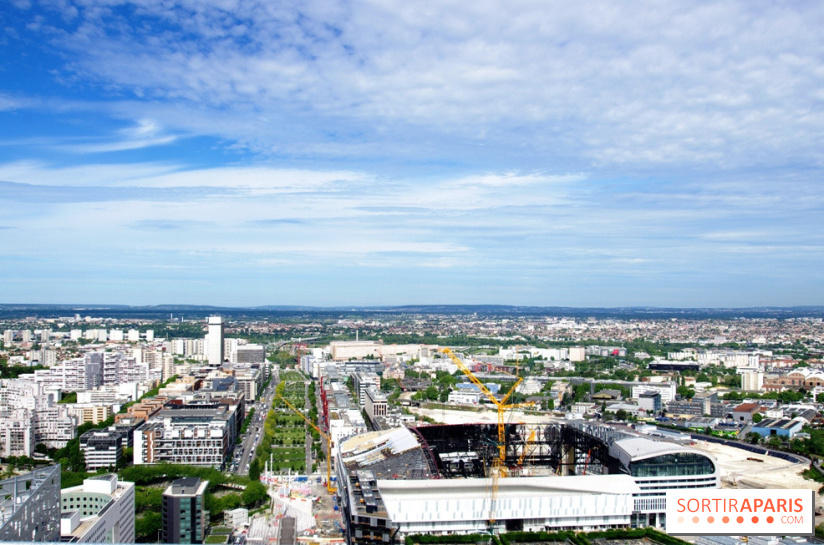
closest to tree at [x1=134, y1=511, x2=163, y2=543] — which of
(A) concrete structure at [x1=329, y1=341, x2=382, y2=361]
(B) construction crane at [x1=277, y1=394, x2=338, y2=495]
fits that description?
(B) construction crane at [x1=277, y1=394, x2=338, y2=495]

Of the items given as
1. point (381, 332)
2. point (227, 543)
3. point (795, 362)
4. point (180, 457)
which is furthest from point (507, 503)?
point (381, 332)

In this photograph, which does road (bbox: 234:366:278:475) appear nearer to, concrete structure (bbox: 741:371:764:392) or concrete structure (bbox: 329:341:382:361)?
concrete structure (bbox: 329:341:382:361)

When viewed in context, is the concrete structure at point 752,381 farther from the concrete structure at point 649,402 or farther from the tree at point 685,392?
the concrete structure at point 649,402

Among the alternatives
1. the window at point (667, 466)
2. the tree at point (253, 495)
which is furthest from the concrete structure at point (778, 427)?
the tree at point (253, 495)

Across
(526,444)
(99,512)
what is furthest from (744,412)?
(99,512)

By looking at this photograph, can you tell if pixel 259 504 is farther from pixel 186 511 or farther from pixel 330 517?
pixel 186 511
